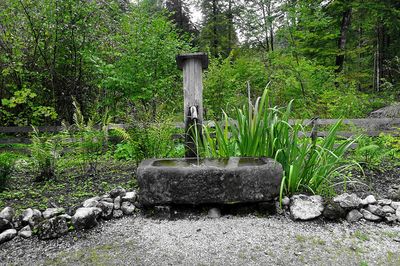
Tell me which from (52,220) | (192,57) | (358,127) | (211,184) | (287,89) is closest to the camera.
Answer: (52,220)

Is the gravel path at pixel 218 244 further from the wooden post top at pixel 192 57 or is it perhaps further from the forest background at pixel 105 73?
the forest background at pixel 105 73

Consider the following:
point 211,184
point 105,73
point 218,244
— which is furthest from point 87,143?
point 105,73

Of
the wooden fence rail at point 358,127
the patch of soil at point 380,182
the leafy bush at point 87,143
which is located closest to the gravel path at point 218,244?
the patch of soil at point 380,182

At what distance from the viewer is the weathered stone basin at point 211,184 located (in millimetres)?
2357

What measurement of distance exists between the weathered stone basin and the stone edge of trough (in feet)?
0.56

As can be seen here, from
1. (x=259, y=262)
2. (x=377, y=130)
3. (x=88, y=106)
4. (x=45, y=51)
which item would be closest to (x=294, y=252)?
(x=259, y=262)

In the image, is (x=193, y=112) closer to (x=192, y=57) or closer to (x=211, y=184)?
(x=192, y=57)

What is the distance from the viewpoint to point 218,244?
198 cm

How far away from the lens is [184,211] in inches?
98.0

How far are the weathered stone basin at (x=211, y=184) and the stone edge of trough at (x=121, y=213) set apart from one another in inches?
6.7

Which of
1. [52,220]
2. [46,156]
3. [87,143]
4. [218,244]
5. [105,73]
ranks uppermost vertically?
[105,73]

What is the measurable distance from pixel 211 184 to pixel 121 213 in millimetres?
834

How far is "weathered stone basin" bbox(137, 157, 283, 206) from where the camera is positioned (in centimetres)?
236

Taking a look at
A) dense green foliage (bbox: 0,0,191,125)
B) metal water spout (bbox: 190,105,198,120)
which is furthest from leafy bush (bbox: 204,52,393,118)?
metal water spout (bbox: 190,105,198,120)
